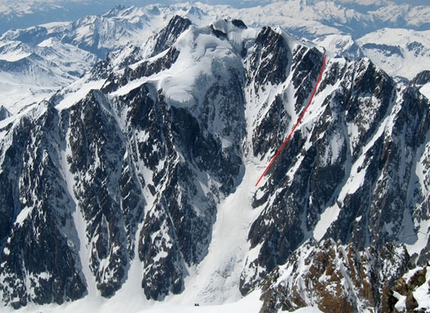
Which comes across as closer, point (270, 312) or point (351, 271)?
point (351, 271)

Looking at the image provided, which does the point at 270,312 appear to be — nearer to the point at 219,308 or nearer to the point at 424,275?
the point at 219,308

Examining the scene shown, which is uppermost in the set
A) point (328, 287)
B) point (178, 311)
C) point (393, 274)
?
point (393, 274)

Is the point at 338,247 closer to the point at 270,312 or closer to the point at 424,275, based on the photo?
the point at 270,312

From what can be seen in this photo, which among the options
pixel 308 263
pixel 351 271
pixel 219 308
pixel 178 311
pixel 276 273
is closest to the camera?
pixel 351 271

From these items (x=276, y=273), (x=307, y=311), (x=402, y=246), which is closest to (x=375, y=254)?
(x=402, y=246)

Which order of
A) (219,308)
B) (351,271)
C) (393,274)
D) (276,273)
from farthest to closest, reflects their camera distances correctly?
(219,308) < (276,273) < (351,271) < (393,274)

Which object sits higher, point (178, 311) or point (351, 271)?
point (351, 271)

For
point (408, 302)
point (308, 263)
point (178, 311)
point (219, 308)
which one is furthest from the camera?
point (178, 311)

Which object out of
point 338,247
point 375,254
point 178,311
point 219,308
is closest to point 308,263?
point 338,247

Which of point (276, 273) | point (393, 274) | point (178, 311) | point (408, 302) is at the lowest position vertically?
point (178, 311)
